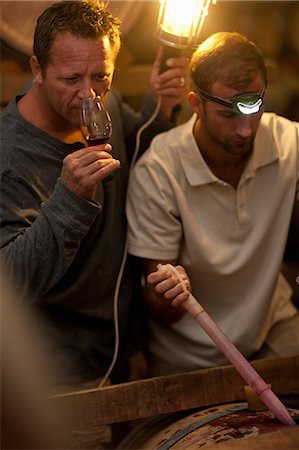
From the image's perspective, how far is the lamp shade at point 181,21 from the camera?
202 cm

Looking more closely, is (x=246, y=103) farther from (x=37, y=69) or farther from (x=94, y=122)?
(x=37, y=69)

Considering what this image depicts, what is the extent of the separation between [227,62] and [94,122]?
17.7 inches

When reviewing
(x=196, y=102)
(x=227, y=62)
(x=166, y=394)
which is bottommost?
(x=166, y=394)

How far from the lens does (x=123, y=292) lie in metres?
2.38

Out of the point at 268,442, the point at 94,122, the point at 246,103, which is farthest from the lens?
the point at 246,103

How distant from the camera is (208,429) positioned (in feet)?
5.95

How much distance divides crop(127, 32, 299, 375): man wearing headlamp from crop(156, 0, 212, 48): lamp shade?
5 cm

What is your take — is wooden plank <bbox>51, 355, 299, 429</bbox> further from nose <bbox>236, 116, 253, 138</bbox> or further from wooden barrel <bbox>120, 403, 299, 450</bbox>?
nose <bbox>236, 116, 253, 138</bbox>

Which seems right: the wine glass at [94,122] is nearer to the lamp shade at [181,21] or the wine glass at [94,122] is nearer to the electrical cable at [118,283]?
the lamp shade at [181,21]

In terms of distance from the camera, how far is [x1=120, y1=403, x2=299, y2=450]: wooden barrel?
1.69m

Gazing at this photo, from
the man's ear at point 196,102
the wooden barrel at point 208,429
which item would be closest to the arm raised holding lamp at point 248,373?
the wooden barrel at point 208,429

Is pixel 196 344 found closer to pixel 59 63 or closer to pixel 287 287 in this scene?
pixel 287 287

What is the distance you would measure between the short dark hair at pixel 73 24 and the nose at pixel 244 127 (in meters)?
0.39

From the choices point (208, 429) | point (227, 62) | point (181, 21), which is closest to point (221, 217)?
point (227, 62)
